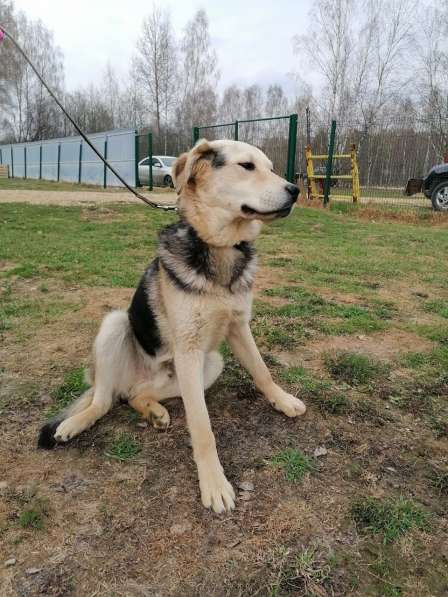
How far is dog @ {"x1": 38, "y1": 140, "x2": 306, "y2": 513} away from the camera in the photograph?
237cm

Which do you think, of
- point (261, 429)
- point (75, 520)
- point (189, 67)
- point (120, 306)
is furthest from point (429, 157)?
point (189, 67)

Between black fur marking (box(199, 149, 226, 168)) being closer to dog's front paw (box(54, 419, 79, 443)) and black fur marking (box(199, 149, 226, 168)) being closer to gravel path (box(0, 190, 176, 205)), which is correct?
dog's front paw (box(54, 419, 79, 443))

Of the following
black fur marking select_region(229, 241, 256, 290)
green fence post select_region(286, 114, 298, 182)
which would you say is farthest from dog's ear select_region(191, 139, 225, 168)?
green fence post select_region(286, 114, 298, 182)

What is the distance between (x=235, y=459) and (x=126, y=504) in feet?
2.08

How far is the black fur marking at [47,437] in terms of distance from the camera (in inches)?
96.0

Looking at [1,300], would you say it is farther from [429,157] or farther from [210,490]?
[429,157]

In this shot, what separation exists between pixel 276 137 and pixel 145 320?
42.7ft

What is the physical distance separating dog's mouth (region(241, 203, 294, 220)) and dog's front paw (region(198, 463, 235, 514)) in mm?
1415

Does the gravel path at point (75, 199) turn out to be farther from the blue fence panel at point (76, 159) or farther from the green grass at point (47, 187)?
the blue fence panel at point (76, 159)

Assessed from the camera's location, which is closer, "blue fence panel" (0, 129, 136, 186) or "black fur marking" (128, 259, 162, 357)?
"black fur marking" (128, 259, 162, 357)

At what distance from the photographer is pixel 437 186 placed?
1288cm

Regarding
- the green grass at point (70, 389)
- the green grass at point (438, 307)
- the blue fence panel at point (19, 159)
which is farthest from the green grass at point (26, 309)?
the blue fence panel at point (19, 159)

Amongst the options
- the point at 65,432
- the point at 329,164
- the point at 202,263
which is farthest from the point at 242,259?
the point at 329,164

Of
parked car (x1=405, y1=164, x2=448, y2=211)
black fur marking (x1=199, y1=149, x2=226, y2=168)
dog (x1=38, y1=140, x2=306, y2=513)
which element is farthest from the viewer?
parked car (x1=405, y1=164, x2=448, y2=211)
